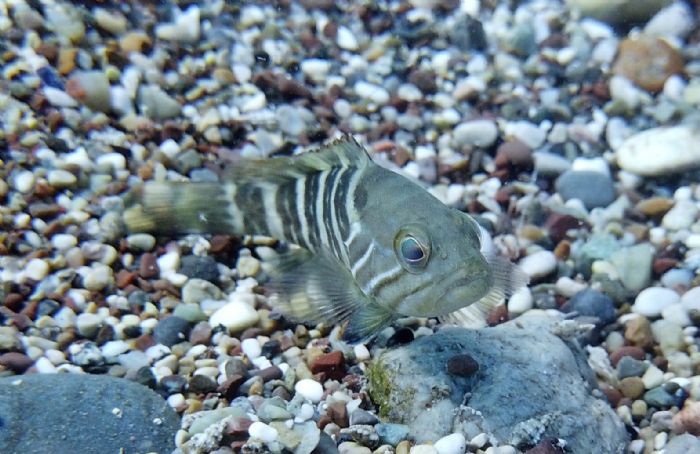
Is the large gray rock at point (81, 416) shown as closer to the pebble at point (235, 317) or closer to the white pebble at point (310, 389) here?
the white pebble at point (310, 389)

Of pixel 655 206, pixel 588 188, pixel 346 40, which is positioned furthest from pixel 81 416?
pixel 346 40

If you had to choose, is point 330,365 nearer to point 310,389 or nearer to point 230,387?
point 310,389

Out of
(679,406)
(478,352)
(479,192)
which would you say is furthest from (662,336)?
(479,192)

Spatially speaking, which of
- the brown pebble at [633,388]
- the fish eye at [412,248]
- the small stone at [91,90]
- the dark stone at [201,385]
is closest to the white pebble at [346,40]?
the small stone at [91,90]

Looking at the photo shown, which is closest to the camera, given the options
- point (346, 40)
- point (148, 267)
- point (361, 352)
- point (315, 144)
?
point (361, 352)

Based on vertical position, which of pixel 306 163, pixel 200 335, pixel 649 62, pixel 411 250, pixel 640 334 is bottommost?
pixel 640 334

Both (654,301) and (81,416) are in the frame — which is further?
(654,301)

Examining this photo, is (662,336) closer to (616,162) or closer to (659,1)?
(616,162)

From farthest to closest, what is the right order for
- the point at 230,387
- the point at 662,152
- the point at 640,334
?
the point at 662,152 < the point at 640,334 < the point at 230,387
